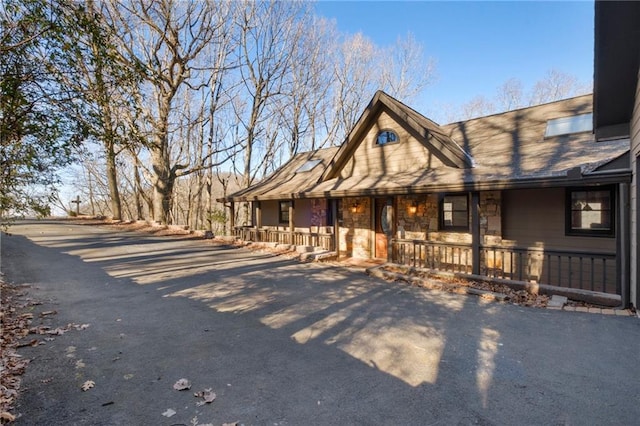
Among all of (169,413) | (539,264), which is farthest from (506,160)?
(169,413)

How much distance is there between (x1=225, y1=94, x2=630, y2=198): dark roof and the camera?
689cm

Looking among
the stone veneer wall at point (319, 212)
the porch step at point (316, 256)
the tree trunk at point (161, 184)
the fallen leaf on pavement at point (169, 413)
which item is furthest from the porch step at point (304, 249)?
the tree trunk at point (161, 184)

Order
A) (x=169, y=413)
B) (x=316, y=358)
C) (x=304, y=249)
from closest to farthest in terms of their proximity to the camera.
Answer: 1. (x=169, y=413)
2. (x=316, y=358)
3. (x=304, y=249)

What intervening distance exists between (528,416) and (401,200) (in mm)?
8138

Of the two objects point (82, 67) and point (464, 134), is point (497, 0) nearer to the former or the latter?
point (464, 134)

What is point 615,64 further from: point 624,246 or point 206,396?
point 206,396

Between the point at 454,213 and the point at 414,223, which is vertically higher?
the point at 454,213

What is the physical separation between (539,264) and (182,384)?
27.3 feet

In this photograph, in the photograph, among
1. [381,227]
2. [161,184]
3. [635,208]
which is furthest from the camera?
[161,184]

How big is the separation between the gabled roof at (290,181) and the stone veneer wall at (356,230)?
1759mm

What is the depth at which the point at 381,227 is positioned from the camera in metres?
11.2

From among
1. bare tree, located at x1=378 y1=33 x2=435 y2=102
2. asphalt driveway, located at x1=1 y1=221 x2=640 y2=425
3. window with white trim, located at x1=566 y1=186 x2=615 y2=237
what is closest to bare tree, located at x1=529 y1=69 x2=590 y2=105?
bare tree, located at x1=378 y1=33 x2=435 y2=102

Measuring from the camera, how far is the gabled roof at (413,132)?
9.25 meters

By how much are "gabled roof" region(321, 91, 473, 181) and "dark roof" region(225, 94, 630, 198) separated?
0.19 feet
